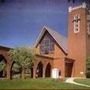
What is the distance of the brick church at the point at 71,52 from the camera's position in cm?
2033

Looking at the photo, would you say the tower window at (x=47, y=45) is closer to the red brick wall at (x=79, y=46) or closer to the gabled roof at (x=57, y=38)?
the gabled roof at (x=57, y=38)

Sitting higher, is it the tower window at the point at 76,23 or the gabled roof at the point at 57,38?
the tower window at the point at 76,23

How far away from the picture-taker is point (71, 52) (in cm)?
2109

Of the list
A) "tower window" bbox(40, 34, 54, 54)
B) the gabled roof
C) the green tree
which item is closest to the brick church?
the gabled roof

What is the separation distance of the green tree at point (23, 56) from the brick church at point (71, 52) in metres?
1.22

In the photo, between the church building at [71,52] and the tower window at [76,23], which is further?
the tower window at [76,23]

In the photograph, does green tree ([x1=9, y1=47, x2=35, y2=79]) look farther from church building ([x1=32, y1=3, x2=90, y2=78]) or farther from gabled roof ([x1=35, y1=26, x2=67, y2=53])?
gabled roof ([x1=35, y1=26, x2=67, y2=53])

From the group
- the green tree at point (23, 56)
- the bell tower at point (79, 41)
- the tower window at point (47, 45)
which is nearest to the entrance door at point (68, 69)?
the bell tower at point (79, 41)

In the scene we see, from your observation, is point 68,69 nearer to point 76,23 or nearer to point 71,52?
point 71,52

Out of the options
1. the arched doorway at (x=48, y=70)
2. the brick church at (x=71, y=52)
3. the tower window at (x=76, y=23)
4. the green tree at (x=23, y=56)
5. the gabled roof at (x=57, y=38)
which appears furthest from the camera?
the gabled roof at (x=57, y=38)

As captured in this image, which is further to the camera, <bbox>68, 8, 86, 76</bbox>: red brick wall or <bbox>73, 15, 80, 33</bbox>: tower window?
<bbox>73, 15, 80, 33</bbox>: tower window

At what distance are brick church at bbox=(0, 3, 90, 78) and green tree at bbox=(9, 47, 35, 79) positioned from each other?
1221 mm

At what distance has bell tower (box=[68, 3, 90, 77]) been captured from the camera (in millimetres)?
20328

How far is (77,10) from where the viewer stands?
21172 millimetres
